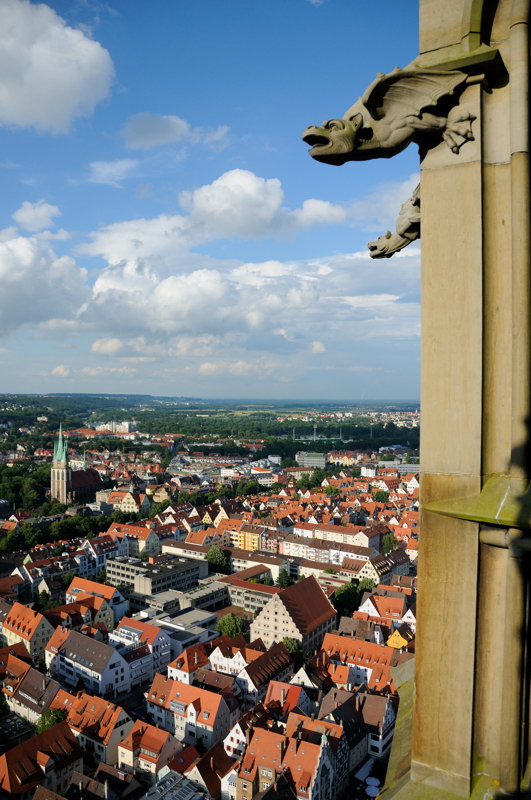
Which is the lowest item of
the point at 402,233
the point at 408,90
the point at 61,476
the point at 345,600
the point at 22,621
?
the point at 345,600

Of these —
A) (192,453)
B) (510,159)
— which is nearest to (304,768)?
(510,159)

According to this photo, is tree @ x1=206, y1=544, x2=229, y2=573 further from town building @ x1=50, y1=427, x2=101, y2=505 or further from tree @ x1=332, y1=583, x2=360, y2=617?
town building @ x1=50, y1=427, x2=101, y2=505

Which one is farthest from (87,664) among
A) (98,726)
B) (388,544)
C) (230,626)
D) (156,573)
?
(388,544)

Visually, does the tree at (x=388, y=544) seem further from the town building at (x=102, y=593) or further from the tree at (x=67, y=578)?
the tree at (x=67, y=578)

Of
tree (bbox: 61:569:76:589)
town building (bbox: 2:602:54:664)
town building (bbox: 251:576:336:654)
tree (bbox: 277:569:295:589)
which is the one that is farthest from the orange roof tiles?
tree (bbox: 277:569:295:589)

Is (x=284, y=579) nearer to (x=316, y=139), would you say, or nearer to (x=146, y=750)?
(x=146, y=750)

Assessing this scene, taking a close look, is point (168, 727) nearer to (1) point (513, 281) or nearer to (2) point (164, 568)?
(2) point (164, 568)
